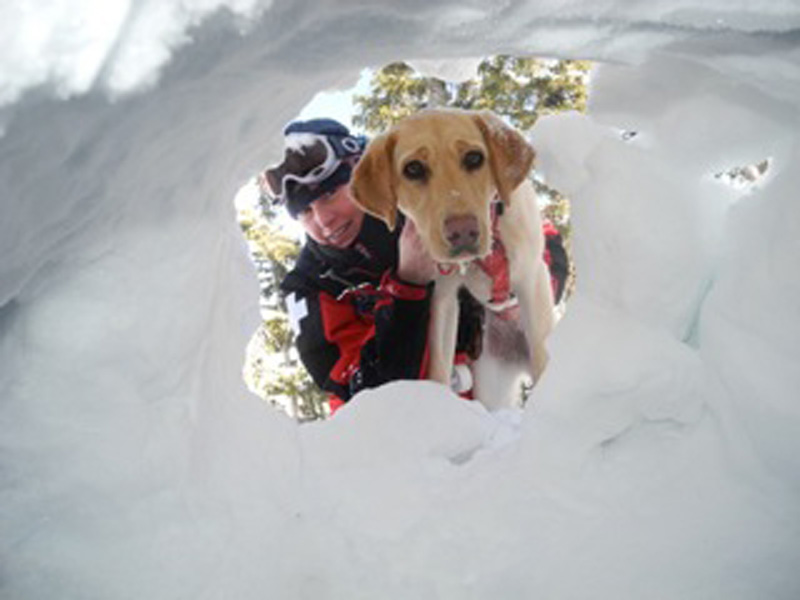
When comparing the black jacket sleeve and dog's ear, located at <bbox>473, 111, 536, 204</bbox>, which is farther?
the black jacket sleeve

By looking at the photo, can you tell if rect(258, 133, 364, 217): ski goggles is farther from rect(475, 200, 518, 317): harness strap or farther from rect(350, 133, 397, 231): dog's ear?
rect(475, 200, 518, 317): harness strap

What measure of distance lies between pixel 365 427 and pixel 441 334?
1312 mm

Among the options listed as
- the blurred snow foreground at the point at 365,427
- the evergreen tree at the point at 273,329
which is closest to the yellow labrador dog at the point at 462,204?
the blurred snow foreground at the point at 365,427

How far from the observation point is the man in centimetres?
274

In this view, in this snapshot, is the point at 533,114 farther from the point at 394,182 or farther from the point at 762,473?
the point at 762,473

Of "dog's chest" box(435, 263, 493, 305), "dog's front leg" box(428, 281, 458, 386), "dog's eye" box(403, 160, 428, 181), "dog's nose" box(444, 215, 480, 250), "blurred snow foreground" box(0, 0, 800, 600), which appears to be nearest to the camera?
"blurred snow foreground" box(0, 0, 800, 600)

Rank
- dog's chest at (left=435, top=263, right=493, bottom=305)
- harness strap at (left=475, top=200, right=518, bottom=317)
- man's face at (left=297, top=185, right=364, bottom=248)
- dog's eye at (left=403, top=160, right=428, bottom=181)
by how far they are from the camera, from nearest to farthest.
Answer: dog's eye at (left=403, top=160, right=428, bottom=181) → harness strap at (left=475, top=200, right=518, bottom=317) → dog's chest at (left=435, top=263, right=493, bottom=305) → man's face at (left=297, top=185, right=364, bottom=248)

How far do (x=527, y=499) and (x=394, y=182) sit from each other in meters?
1.59

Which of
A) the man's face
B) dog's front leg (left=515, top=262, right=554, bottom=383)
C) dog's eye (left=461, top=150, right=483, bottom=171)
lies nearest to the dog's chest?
dog's front leg (left=515, top=262, right=554, bottom=383)

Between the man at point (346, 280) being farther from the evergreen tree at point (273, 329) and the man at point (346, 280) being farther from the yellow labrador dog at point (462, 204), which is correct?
the evergreen tree at point (273, 329)

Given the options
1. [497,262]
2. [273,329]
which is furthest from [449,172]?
[273,329]

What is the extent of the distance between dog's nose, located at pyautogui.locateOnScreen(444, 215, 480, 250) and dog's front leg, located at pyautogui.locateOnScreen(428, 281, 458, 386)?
50cm

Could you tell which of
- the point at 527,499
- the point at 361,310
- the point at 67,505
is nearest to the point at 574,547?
the point at 527,499

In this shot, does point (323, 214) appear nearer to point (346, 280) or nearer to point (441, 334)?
point (346, 280)
